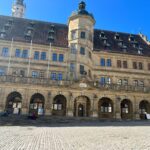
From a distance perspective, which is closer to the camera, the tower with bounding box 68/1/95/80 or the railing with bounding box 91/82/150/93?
the railing with bounding box 91/82/150/93

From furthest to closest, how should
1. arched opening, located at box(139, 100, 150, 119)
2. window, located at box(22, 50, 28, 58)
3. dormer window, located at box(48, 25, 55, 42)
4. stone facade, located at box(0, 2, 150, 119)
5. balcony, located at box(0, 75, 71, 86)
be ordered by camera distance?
dormer window, located at box(48, 25, 55, 42) < window, located at box(22, 50, 28, 58) < arched opening, located at box(139, 100, 150, 119) < stone facade, located at box(0, 2, 150, 119) < balcony, located at box(0, 75, 71, 86)

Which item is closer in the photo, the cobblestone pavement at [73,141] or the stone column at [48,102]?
the cobblestone pavement at [73,141]

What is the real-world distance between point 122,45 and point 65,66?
1499 centimetres

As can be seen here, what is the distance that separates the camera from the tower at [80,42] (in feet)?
127

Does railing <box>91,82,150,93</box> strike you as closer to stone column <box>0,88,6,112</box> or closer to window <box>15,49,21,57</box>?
stone column <box>0,88,6,112</box>

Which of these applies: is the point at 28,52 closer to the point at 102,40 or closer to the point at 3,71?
the point at 3,71

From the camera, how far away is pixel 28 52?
38.9m

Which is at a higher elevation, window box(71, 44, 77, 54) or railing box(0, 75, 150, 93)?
window box(71, 44, 77, 54)

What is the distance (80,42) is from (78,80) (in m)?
9.50

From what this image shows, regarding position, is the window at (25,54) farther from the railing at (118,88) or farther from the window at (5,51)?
the railing at (118,88)

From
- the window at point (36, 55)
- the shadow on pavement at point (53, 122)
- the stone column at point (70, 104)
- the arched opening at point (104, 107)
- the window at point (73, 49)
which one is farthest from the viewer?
the window at point (73, 49)

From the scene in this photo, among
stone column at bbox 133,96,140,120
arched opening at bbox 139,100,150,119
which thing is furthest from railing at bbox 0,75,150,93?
arched opening at bbox 139,100,150,119

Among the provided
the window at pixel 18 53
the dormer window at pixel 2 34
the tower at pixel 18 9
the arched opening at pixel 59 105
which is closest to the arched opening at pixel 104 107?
the arched opening at pixel 59 105

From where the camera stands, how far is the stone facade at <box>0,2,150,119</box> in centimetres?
3244
